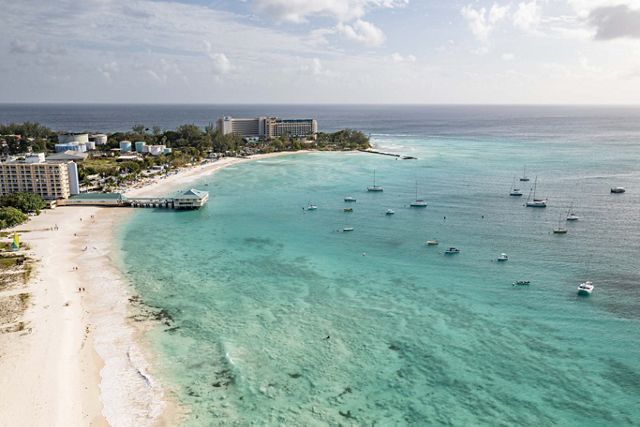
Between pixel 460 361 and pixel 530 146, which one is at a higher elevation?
pixel 530 146

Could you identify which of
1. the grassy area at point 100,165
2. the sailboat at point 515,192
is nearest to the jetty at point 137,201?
the grassy area at point 100,165

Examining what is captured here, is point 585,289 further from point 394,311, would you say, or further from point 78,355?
point 78,355

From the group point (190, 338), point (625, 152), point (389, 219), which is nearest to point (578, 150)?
point (625, 152)

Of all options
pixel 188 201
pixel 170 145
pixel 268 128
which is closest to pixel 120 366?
pixel 188 201

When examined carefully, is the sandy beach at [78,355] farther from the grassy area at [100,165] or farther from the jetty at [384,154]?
the jetty at [384,154]

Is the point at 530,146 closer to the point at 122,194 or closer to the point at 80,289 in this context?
the point at 122,194
